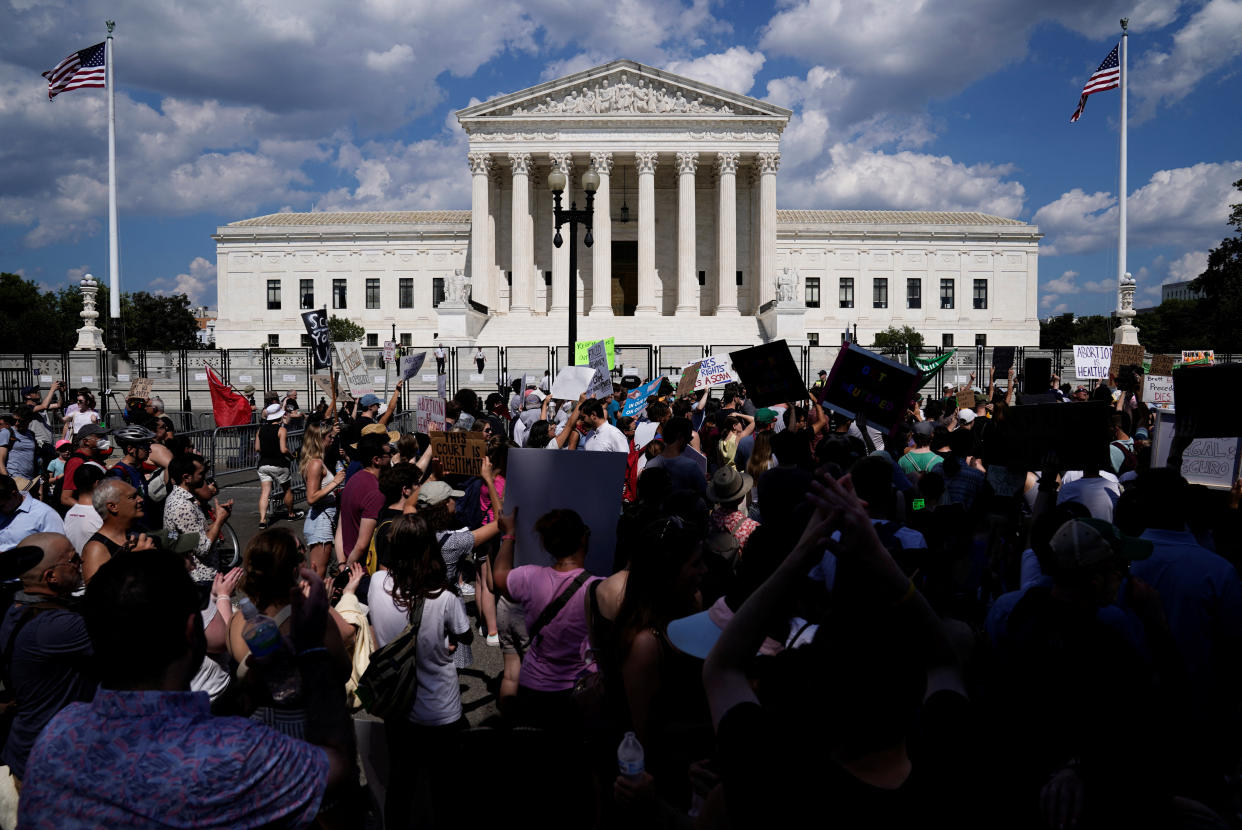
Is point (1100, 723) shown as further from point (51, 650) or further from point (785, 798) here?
point (51, 650)

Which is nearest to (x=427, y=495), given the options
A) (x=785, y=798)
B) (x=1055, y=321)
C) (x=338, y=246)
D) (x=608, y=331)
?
(x=785, y=798)

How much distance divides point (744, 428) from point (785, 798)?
8.37m

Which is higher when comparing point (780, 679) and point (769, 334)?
point (769, 334)

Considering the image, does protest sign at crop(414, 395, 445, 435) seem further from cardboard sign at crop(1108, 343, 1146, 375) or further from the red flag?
cardboard sign at crop(1108, 343, 1146, 375)

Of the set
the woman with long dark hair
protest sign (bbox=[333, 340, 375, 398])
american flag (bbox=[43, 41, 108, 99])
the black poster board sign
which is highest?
american flag (bbox=[43, 41, 108, 99])

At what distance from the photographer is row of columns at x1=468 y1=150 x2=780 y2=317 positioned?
169ft

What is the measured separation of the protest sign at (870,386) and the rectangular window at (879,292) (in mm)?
63826

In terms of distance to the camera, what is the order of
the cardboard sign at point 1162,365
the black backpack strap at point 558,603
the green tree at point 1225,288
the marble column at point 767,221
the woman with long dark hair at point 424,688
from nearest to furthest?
1. the woman with long dark hair at point 424,688
2. the black backpack strap at point 558,603
3. the cardboard sign at point 1162,365
4. the green tree at point 1225,288
5. the marble column at point 767,221

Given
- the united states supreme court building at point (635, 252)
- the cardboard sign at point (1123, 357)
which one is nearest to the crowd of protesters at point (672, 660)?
the cardboard sign at point (1123, 357)

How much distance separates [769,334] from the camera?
48.6 metres

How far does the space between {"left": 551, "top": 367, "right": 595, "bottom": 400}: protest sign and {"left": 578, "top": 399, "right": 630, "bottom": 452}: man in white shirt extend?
68.0 inches

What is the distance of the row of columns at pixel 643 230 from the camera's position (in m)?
51.6

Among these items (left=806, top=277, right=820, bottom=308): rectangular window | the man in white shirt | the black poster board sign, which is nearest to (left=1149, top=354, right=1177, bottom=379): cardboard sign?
the black poster board sign

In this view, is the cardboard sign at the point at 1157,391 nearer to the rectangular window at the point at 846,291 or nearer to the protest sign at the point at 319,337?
the protest sign at the point at 319,337
